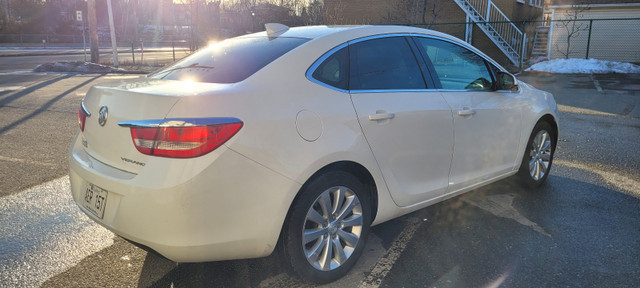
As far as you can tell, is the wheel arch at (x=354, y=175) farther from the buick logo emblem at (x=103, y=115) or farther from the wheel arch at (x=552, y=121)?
the wheel arch at (x=552, y=121)

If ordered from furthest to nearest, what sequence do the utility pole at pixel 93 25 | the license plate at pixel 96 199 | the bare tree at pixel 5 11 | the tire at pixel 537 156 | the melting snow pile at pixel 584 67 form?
the bare tree at pixel 5 11 → the utility pole at pixel 93 25 → the melting snow pile at pixel 584 67 → the tire at pixel 537 156 → the license plate at pixel 96 199

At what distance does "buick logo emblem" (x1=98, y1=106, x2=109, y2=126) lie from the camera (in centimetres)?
270

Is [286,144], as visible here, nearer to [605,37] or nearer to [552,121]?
[552,121]

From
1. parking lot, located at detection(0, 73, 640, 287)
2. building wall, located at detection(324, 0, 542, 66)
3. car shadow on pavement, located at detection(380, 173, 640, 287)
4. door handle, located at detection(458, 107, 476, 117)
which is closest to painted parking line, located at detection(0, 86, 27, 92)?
parking lot, located at detection(0, 73, 640, 287)

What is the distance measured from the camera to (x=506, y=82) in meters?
4.12

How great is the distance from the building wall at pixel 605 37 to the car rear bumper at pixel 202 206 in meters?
24.6

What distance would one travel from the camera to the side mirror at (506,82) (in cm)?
406

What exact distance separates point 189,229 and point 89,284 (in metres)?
1.05

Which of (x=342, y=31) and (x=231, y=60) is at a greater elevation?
(x=342, y=31)

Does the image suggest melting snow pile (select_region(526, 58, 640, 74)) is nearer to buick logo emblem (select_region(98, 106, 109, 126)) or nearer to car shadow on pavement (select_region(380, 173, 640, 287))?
car shadow on pavement (select_region(380, 173, 640, 287))

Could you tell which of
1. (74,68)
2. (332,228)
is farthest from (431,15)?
(332,228)

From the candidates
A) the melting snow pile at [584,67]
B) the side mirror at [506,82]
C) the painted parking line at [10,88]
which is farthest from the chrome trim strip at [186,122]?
the melting snow pile at [584,67]

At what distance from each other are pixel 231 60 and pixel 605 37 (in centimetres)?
2649

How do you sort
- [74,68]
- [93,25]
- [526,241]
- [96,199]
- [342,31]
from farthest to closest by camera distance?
[93,25]
[74,68]
[526,241]
[342,31]
[96,199]
